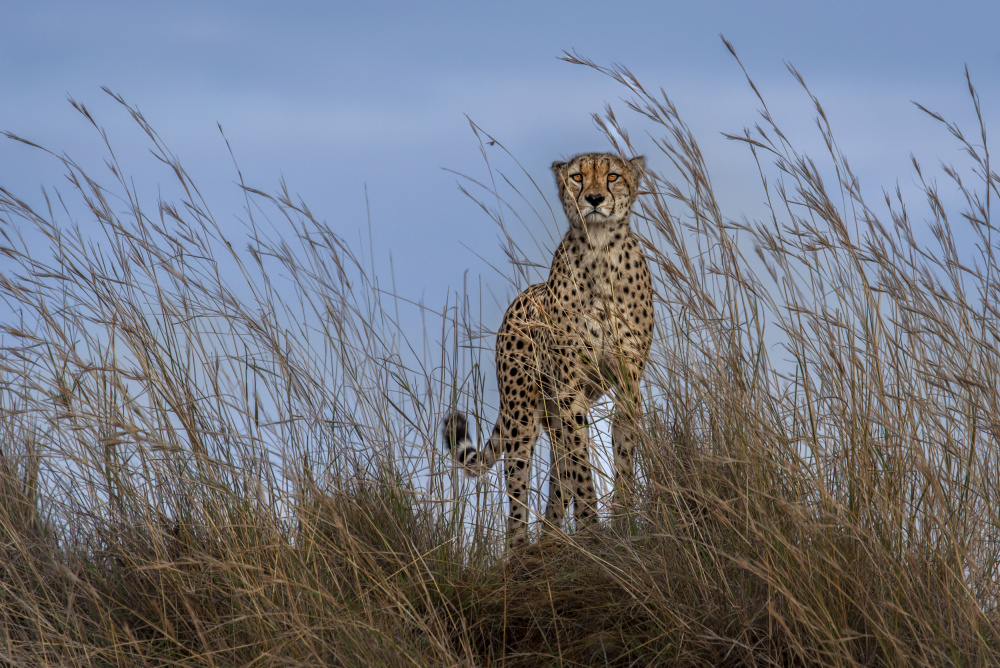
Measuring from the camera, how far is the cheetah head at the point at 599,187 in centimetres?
370

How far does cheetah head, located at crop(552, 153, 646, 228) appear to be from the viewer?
370 centimetres

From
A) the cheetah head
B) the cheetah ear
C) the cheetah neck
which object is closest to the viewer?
the cheetah ear

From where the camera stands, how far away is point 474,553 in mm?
2344

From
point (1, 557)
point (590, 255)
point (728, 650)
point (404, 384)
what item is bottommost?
point (728, 650)

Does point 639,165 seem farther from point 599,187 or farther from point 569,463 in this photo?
point 599,187

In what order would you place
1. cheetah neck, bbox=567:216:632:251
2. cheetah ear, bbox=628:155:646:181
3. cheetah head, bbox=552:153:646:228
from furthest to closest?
cheetah neck, bbox=567:216:632:251
cheetah head, bbox=552:153:646:228
cheetah ear, bbox=628:155:646:181

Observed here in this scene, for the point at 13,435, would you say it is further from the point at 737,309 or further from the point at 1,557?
the point at 737,309

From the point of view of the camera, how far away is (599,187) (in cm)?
372

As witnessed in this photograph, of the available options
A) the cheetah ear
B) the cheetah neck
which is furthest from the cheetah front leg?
the cheetah neck

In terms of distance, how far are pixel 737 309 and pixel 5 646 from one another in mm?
1968

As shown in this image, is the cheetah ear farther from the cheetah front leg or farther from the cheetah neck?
the cheetah front leg

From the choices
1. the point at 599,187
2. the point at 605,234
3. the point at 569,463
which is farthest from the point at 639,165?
the point at 605,234

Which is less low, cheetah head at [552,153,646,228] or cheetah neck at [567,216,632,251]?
cheetah head at [552,153,646,228]

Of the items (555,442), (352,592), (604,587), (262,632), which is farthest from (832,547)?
(262,632)
